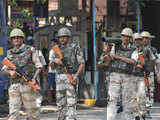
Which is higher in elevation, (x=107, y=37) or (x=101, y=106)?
(x=107, y=37)

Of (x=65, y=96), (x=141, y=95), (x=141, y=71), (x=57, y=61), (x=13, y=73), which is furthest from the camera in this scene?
(x=141, y=95)

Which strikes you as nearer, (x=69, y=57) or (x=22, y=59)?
(x=22, y=59)

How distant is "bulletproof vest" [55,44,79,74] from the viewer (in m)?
9.79

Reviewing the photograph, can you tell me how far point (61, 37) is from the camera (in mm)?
9820

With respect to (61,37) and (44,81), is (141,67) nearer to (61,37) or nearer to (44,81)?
(61,37)

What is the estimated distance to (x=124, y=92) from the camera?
32.4 feet

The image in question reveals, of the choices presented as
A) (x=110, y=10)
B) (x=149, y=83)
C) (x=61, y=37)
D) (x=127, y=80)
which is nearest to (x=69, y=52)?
(x=61, y=37)

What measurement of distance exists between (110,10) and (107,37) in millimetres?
1086

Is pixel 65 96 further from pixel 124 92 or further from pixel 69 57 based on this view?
pixel 124 92

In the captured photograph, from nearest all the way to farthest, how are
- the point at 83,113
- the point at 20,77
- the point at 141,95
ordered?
the point at 20,77, the point at 141,95, the point at 83,113

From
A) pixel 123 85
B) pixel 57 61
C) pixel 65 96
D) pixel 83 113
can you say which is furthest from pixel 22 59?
pixel 83 113

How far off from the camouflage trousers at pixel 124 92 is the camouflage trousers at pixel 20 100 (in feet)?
5.20

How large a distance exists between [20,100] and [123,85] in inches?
85.0

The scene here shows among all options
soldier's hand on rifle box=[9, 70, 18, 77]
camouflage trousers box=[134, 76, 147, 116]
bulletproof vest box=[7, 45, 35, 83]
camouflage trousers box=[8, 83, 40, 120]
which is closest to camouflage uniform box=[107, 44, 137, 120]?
camouflage trousers box=[134, 76, 147, 116]
